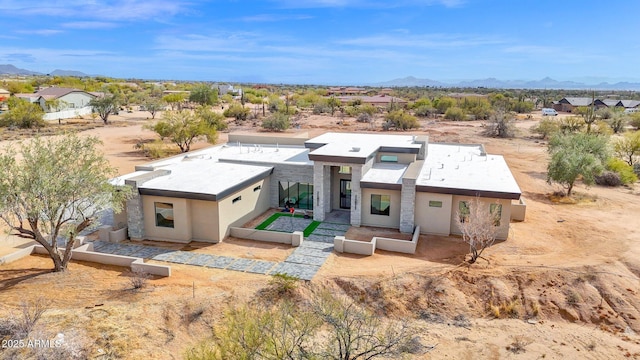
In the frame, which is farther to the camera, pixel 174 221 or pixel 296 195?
pixel 296 195

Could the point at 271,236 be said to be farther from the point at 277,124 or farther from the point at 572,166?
the point at 277,124

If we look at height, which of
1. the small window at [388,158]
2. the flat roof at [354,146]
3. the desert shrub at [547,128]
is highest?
the flat roof at [354,146]

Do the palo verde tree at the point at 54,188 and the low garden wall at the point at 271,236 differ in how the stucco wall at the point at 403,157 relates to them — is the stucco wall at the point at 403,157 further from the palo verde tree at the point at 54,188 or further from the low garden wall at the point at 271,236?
the palo verde tree at the point at 54,188

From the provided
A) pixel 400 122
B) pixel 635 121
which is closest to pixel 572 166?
pixel 400 122

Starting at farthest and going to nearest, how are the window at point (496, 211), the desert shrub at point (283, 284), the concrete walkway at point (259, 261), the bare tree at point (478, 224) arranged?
the window at point (496, 211) < the bare tree at point (478, 224) < the concrete walkway at point (259, 261) < the desert shrub at point (283, 284)

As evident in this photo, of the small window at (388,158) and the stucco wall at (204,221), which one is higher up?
the small window at (388,158)

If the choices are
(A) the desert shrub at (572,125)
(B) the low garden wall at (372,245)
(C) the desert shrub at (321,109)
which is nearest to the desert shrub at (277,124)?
(C) the desert shrub at (321,109)
